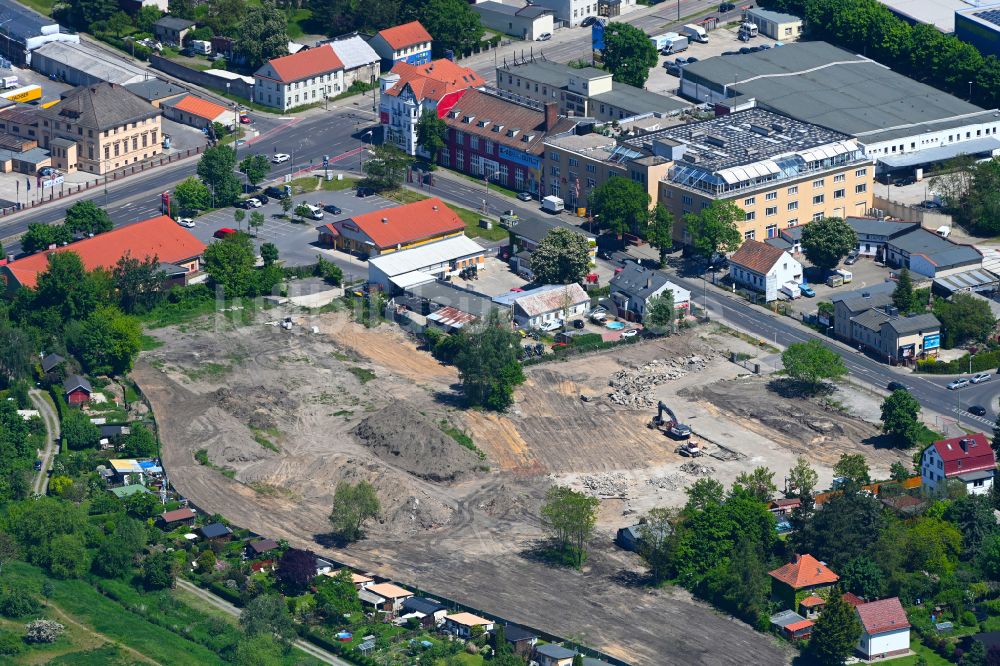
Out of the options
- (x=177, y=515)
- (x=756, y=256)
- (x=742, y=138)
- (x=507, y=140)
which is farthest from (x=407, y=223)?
(x=177, y=515)

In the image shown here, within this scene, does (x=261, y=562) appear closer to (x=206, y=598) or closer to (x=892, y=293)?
(x=206, y=598)

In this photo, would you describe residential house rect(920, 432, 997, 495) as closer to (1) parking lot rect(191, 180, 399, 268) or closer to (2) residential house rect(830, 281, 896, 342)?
(2) residential house rect(830, 281, 896, 342)

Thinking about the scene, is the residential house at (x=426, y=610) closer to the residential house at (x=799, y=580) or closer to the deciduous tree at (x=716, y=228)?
the residential house at (x=799, y=580)

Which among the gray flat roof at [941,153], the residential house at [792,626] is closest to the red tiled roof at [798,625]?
the residential house at [792,626]

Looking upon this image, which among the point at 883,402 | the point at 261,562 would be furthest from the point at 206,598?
the point at 883,402

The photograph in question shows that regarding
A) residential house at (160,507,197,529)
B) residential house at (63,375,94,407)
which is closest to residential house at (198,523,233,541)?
residential house at (160,507,197,529)

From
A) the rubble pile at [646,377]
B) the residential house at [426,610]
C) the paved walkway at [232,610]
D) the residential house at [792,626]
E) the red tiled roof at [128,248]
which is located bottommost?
the rubble pile at [646,377]
